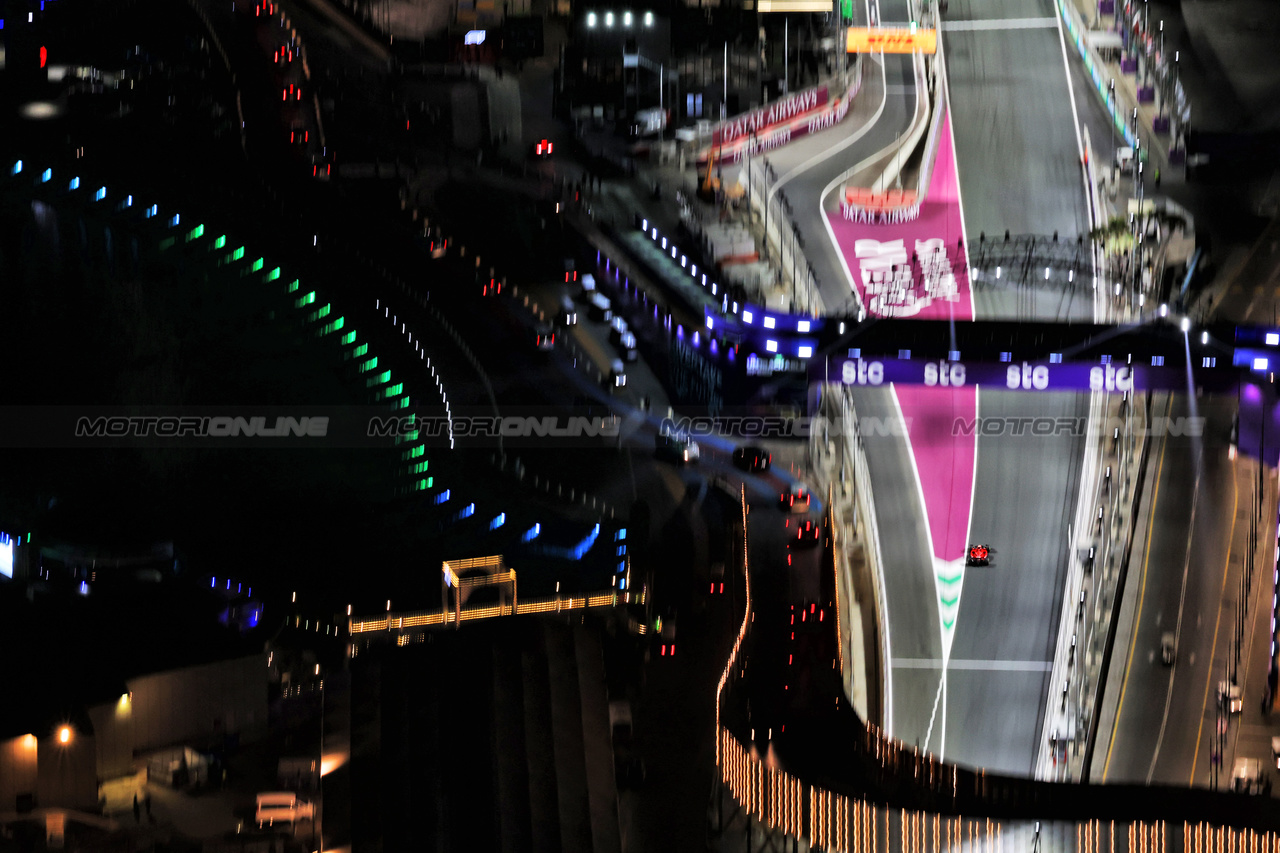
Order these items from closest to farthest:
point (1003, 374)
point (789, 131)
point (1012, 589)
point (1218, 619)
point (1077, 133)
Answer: point (1218, 619), point (1012, 589), point (1003, 374), point (789, 131), point (1077, 133)

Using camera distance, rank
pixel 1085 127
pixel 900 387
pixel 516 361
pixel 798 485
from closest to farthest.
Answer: pixel 798 485, pixel 900 387, pixel 516 361, pixel 1085 127

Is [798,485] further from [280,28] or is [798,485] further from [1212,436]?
[280,28]

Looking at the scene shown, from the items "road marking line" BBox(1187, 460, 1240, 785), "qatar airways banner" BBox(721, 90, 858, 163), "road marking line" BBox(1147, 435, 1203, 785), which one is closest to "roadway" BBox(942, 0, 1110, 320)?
"qatar airways banner" BBox(721, 90, 858, 163)

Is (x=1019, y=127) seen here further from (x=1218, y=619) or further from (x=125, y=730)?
(x=125, y=730)

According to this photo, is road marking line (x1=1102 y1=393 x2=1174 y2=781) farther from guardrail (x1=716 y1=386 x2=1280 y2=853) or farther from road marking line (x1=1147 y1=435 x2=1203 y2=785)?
guardrail (x1=716 y1=386 x2=1280 y2=853)

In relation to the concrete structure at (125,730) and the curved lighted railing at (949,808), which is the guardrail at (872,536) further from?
the concrete structure at (125,730)

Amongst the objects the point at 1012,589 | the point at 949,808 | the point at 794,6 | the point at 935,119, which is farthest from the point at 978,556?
the point at 794,6

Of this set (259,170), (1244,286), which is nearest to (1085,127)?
(1244,286)
